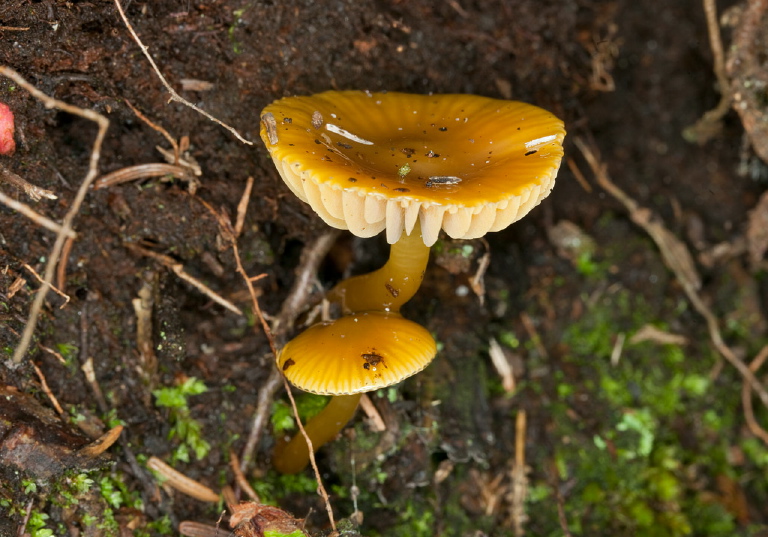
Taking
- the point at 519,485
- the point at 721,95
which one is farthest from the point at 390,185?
the point at 721,95

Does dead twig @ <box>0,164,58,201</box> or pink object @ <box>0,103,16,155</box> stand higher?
pink object @ <box>0,103,16,155</box>

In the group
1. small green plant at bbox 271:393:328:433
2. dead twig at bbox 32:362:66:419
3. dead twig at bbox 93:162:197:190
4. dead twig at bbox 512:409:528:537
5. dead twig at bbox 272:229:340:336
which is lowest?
dead twig at bbox 512:409:528:537

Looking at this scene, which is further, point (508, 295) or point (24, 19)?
point (508, 295)

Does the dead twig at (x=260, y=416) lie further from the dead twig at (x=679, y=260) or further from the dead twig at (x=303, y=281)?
the dead twig at (x=679, y=260)

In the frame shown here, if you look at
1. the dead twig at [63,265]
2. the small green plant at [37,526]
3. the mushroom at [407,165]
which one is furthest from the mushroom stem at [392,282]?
the small green plant at [37,526]

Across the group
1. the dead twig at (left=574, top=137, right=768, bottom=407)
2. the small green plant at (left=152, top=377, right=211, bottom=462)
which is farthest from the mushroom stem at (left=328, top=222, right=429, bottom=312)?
the dead twig at (left=574, top=137, right=768, bottom=407)

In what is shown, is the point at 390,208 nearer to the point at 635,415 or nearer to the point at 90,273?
the point at 90,273

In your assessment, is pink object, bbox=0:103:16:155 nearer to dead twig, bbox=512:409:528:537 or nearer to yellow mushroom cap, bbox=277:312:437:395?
yellow mushroom cap, bbox=277:312:437:395

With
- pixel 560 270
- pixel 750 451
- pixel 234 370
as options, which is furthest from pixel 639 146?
pixel 234 370
